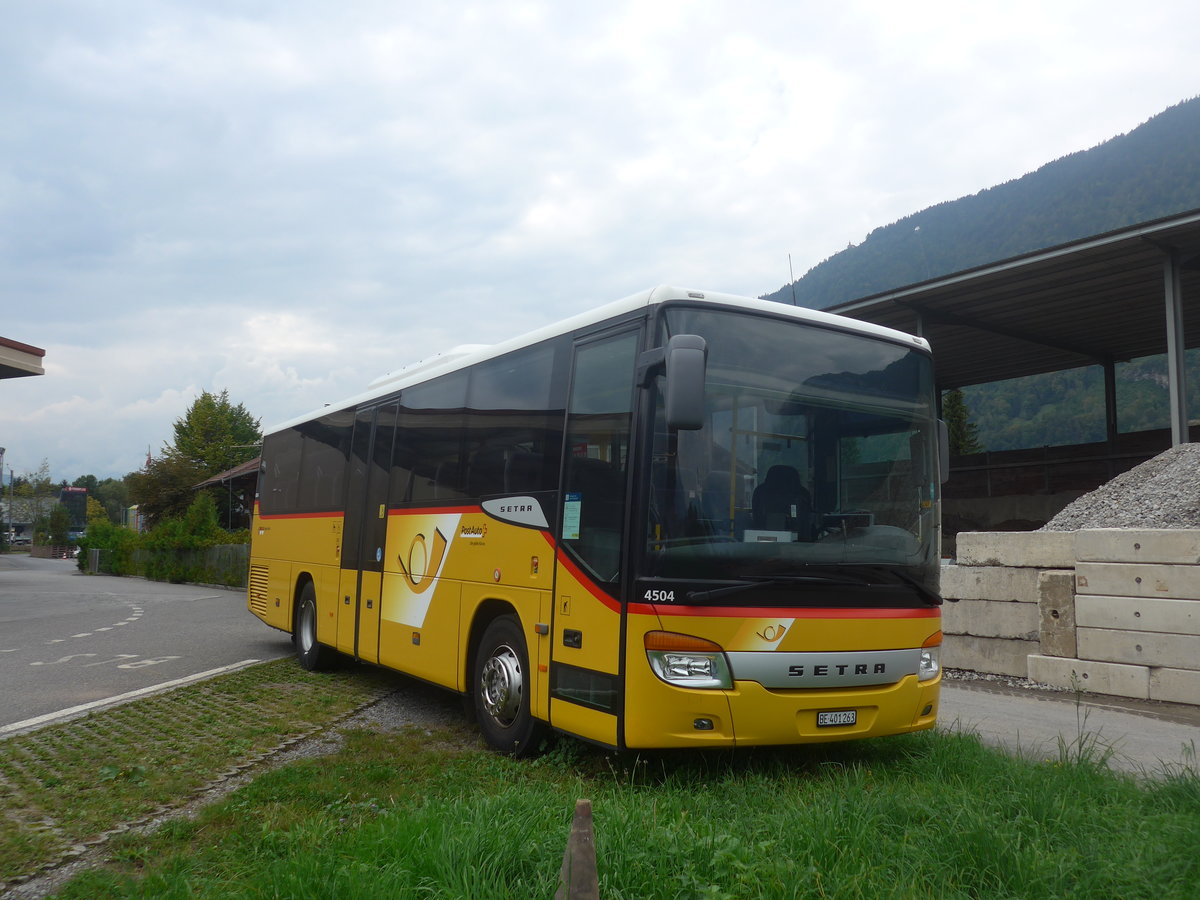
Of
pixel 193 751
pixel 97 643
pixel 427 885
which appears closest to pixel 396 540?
pixel 193 751

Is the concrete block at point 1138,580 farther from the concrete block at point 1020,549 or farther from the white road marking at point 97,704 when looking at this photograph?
the white road marking at point 97,704

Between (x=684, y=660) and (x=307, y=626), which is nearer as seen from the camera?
(x=684, y=660)

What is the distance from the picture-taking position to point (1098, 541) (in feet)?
31.4

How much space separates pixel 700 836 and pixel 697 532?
1719mm

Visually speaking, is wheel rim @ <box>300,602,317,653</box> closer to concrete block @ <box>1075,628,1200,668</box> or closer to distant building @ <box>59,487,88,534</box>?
concrete block @ <box>1075,628,1200,668</box>

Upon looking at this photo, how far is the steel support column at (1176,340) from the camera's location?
17.4m

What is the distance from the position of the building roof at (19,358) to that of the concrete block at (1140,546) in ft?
91.4

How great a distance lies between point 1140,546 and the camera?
920cm

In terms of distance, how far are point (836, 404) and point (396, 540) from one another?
4.39 metres

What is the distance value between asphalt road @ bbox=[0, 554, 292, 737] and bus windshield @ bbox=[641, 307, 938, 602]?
566 centimetres

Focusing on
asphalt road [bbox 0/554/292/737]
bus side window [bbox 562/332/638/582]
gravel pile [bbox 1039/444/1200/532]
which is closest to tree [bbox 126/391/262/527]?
asphalt road [bbox 0/554/292/737]

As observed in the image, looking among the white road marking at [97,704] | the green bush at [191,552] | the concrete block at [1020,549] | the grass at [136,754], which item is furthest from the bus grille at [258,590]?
the green bush at [191,552]

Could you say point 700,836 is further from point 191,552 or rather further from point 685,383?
point 191,552

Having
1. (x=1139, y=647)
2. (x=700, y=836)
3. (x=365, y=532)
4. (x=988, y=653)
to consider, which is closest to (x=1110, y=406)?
(x=988, y=653)
